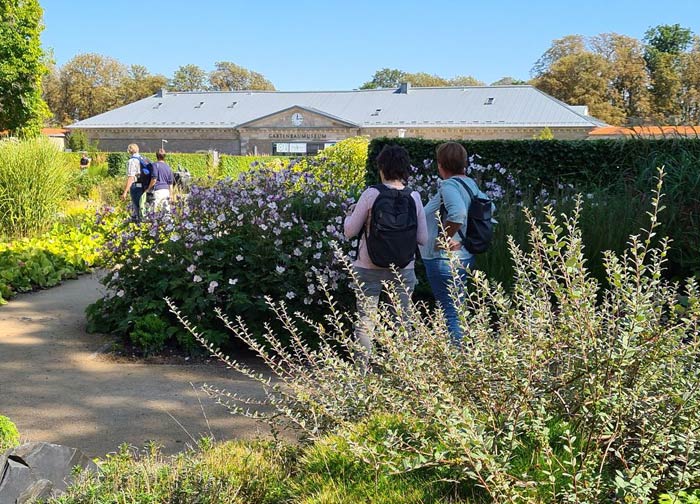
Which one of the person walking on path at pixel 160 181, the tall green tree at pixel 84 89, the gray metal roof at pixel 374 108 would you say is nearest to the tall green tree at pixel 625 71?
the gray metal roof at pixel 374 108

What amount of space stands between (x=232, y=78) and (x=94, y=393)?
3244 inches

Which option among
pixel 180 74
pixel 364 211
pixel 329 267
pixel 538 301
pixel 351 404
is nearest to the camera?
pixel 538 301

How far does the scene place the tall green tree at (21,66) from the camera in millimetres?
29922

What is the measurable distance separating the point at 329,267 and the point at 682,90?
2342 inches

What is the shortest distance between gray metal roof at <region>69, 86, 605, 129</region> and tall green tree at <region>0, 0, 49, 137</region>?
27443 mm

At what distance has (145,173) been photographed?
12070 mm

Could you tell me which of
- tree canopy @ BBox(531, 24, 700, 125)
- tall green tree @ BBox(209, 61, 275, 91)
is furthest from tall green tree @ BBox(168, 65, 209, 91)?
tree canopy @ BBox(531, 24, 700, 125)

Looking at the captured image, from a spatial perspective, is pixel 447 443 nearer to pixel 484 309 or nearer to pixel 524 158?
pixel 484 309

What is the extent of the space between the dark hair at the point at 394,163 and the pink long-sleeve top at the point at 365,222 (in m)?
0.08

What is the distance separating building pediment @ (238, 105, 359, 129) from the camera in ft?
188

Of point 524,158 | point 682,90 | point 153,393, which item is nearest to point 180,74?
point 682,90

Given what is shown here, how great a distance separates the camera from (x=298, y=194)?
6.77 m

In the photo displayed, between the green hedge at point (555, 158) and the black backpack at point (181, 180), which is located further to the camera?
the black backpack at point (181, 180)

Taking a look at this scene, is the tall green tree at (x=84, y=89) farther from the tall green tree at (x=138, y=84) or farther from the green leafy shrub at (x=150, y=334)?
the green leafy shrub at (x=150, y=334)
